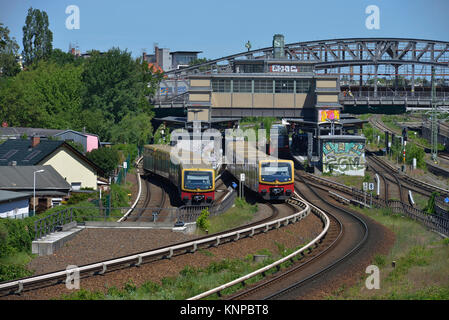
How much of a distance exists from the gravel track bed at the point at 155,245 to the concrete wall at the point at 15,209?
159 inches

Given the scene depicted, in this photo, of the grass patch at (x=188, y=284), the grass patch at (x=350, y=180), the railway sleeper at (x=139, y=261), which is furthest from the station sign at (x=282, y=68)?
the railway sleeper at (x=139, y=261)

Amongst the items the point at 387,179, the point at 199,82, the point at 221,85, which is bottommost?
the point at 387,179

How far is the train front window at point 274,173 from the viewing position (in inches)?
1480

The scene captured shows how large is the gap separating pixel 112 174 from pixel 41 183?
1311cm

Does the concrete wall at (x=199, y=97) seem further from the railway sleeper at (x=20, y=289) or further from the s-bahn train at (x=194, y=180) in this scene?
the railway sleeper at (x=20, y=289)

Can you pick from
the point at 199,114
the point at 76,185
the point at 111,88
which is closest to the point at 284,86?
the point at 199,114

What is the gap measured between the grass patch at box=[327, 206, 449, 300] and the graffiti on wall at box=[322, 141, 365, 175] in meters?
25.2

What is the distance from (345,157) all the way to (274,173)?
20098 mm

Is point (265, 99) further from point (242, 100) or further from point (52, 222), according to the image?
point (52, 222)

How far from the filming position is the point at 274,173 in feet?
124

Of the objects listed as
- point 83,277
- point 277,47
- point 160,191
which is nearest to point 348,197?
point 160,191

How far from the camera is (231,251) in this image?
2581 cm

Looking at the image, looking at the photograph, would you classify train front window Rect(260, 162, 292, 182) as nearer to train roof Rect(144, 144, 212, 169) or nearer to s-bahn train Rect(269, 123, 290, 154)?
train roof Rect(144, 144, 212, 169)
